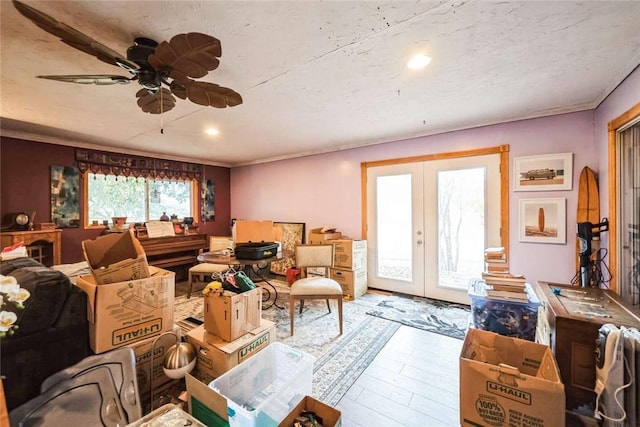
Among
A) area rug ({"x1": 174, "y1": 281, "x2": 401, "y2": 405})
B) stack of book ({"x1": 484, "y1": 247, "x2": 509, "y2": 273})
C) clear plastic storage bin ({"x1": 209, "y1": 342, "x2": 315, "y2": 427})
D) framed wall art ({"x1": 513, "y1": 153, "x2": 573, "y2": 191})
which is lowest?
area rug ({"x1": 174, "y1": 281, "x2": 401, "y2": 405})

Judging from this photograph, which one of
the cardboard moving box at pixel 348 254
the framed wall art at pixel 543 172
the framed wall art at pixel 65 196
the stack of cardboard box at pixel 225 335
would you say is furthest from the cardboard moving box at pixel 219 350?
the framed wall art at pixel 65 196

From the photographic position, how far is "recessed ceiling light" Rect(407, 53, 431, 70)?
179 cm

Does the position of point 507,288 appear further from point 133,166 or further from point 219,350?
point 133,166

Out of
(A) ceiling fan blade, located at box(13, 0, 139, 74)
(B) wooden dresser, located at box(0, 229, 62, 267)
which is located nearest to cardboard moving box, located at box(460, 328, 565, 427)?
(A) ceiling fan blade, located at box(13, 0, 139, 74)

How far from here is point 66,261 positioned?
3.84 m

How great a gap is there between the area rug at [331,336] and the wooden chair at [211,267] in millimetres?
338

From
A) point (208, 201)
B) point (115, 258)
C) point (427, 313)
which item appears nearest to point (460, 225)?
point (427, 313)

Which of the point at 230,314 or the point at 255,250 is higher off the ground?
the point at 255,250

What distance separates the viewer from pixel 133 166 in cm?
454

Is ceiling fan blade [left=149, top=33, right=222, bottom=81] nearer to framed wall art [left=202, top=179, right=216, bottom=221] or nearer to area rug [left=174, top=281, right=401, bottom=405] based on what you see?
area rug [left=174, top=281, right=401, bottom=405]

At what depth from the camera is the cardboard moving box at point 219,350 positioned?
148 cm

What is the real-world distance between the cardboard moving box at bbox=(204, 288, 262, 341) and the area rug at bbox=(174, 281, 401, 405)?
398 mm

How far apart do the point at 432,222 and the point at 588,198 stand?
1.53 meters

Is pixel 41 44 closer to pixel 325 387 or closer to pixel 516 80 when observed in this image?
pixel 325 387
